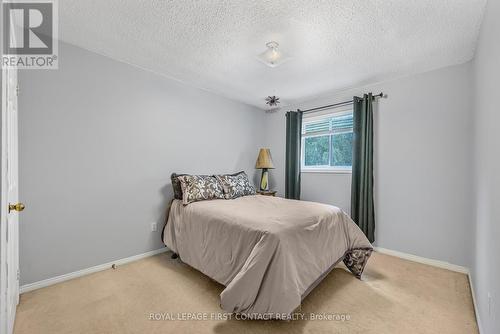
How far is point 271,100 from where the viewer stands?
3.10m

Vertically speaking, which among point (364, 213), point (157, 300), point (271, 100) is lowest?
point (157, 300)

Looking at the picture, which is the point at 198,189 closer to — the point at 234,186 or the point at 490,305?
the point at 234,186

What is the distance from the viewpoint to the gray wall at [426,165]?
7.97 ft

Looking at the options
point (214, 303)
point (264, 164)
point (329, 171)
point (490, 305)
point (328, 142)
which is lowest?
point (214, 303)

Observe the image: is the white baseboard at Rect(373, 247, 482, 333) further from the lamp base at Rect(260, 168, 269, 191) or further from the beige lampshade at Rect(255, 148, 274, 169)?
the beige lampshade at Rect(255, 148, 274, 169)

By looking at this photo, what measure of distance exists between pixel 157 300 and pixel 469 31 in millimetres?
3552

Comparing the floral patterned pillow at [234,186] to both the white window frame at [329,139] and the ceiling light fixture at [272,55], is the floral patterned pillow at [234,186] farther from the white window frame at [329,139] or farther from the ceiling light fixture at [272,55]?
the ceiling light fixture at [272,55]

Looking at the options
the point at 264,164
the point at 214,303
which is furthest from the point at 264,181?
the point at 214,303

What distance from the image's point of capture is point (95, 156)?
7.71 feet

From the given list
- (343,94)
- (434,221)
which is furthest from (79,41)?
(434,221)

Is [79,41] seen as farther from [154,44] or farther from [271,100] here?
[271,100]

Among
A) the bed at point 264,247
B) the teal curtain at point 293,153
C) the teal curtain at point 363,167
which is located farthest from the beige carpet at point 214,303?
the teal curtain at point 293,153

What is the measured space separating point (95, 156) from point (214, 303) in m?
1.91

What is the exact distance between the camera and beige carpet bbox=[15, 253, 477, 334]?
5.11 ft
